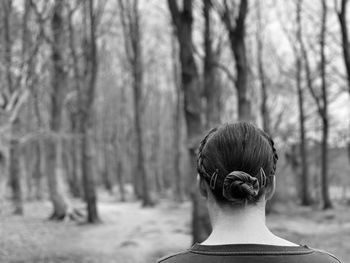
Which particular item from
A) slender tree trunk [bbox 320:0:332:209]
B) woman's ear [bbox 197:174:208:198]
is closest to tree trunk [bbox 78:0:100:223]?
slender tree trunk [bbox 320:0:332:209]

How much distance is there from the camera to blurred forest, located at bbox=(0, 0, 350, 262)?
11.9 meters

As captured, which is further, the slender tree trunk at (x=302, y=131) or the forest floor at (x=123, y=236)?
the slender tree trunk at (x=302, y=131)

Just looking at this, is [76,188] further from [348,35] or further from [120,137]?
[348,35]

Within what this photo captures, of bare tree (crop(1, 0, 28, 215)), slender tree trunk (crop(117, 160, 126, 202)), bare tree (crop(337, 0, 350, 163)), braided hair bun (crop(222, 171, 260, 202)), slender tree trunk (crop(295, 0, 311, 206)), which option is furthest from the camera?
slender tree trunk (crop(117, 160, 126, 202))

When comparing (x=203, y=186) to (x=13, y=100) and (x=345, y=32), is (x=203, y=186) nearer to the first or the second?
(x=13, y=100)

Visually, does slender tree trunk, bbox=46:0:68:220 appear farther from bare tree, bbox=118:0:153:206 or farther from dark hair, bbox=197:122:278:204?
dark hair, bbox=197:122:278:204

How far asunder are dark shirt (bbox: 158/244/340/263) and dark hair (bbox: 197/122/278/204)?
0.15 meters

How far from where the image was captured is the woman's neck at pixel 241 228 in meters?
1.50

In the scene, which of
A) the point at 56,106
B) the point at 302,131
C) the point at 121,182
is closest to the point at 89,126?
the point at 56,106

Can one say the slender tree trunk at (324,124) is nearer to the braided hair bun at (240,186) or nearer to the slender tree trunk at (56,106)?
the slender tree trunk at (56,106)

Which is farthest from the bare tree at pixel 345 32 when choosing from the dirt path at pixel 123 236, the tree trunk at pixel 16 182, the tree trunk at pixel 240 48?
the tree trunk at pixel 16 182

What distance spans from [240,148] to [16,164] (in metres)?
19.8

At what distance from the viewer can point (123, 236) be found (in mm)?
13914

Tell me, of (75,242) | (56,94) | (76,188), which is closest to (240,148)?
(75,242)
